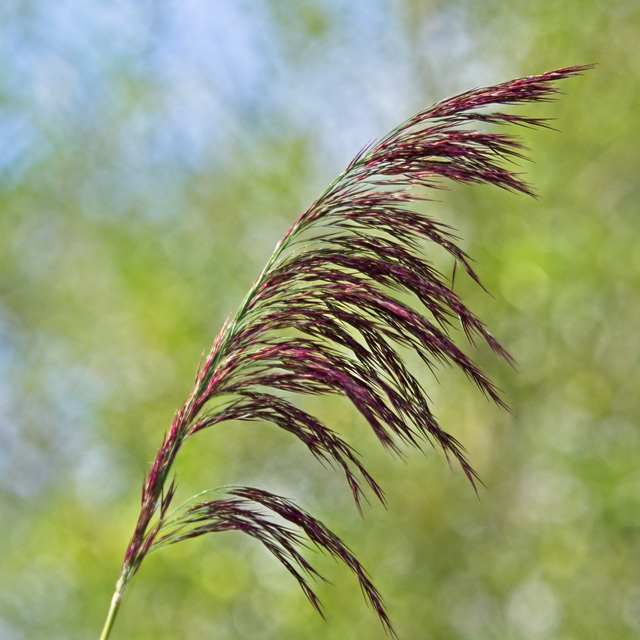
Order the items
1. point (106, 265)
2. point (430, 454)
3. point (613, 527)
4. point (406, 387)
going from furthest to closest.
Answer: point (106, 265), point (430, 454), point (613, 527), point (406, 387)

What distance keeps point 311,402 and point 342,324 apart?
25.1 feet

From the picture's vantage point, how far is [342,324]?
6.03 ft

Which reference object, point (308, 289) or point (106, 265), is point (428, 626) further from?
point (308, 289)

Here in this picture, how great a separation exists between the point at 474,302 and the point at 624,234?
4.50 feet

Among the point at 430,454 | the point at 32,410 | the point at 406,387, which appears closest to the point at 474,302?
the point at 430,454

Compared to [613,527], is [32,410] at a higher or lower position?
higher

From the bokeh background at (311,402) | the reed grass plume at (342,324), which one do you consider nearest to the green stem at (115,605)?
the reed grass plume at (342,324)

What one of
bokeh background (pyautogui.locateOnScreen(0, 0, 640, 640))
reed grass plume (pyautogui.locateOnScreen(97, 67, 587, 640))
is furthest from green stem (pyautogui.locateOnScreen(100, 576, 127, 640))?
bokeh background (pyautogui.locateOnScreen(0, 0, 640, 640))

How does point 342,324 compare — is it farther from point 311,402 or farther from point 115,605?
point 311,402

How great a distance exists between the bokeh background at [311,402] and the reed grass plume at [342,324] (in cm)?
684

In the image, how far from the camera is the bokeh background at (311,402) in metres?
8.80

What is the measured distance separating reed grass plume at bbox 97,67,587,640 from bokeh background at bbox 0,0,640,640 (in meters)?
6.84

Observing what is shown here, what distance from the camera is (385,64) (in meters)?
10.4

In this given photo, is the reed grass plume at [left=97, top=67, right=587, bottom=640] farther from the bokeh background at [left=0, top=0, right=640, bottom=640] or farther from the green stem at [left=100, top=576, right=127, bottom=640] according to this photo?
the bokeh background at [left=0, top=0, right=640, bottom=640]
